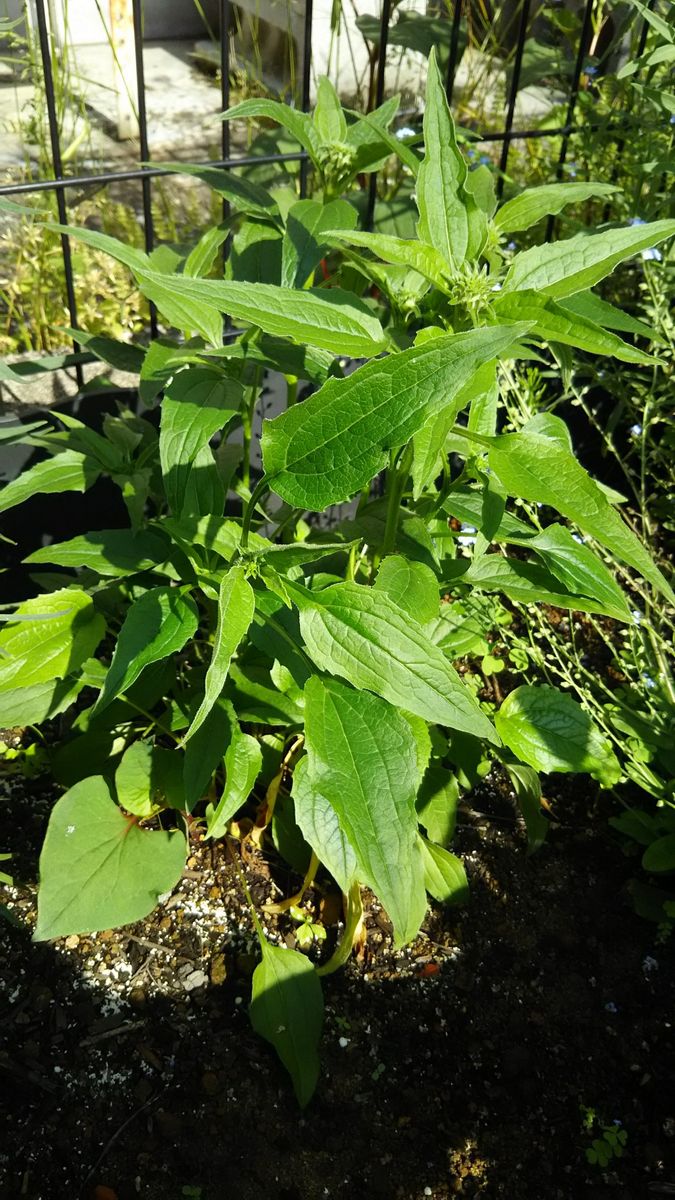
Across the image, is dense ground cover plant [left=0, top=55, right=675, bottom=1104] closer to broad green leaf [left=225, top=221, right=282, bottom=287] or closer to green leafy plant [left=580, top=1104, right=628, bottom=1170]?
broad green leaf [left=225, top=221, right=282, bottom=287]

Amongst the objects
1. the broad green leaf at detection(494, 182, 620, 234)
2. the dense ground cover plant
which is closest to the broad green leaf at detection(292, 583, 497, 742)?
the dense ground cover plant

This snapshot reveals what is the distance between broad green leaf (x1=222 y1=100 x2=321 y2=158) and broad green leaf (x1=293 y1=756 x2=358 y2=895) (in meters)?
0.98

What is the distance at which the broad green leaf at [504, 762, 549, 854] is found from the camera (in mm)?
1918

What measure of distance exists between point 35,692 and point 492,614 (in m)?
0.84

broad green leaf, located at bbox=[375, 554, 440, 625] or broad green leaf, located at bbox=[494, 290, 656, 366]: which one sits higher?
broad green leaf, located at bbox=[494, 290, 656, 366]

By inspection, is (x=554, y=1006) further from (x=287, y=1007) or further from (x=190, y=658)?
(x=190, y=658)

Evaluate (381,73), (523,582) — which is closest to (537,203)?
(523,582)

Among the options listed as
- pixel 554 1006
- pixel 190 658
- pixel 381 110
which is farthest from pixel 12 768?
pixel 381 110

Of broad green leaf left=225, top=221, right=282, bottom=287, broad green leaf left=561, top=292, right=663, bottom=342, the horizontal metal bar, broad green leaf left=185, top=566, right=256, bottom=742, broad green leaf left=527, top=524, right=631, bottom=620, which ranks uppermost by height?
broad green leaf left=561, top=292, right=663, bottom=342

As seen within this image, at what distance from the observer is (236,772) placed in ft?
5.03

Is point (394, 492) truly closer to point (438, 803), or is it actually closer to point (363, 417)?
point (363, 417)

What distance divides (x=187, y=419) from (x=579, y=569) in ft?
1.94

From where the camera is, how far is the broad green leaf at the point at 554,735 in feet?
5.91

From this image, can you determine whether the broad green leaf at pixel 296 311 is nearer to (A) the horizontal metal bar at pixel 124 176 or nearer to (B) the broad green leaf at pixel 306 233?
(B) the broad green leaf at pixel 306 233
